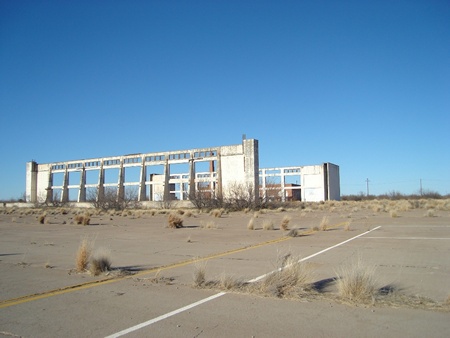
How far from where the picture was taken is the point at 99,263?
995cm

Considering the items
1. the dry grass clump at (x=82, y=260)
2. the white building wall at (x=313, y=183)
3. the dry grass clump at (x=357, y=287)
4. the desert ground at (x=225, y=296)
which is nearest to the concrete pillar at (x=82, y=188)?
the white building wall at (x=313, y=183)

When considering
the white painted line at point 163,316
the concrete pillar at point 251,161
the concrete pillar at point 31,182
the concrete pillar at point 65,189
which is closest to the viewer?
the white painted line at point 163,316

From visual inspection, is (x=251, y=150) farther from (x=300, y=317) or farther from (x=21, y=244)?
(x=300, y=317)

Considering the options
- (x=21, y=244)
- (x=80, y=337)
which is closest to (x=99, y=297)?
(x=80, y=337)

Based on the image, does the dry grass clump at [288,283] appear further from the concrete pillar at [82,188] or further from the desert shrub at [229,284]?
the concrete pillar at [82,188]

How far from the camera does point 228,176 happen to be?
61.8 meters

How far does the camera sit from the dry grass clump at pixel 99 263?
9.84 m

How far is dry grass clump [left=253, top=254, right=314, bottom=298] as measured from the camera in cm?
750

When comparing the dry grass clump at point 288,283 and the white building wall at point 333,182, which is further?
the white building wall at point 333,182

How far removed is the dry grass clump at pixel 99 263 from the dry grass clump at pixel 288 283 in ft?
13.4

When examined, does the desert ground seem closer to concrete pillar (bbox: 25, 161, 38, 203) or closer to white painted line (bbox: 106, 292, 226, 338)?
white painted line (bbox: 106, 292, 226, 338)

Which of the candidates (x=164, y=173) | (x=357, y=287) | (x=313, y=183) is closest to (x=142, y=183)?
(x=164, y=173)

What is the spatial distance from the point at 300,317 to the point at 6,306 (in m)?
5.04

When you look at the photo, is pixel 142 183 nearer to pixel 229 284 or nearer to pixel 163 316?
pixel 229 284
